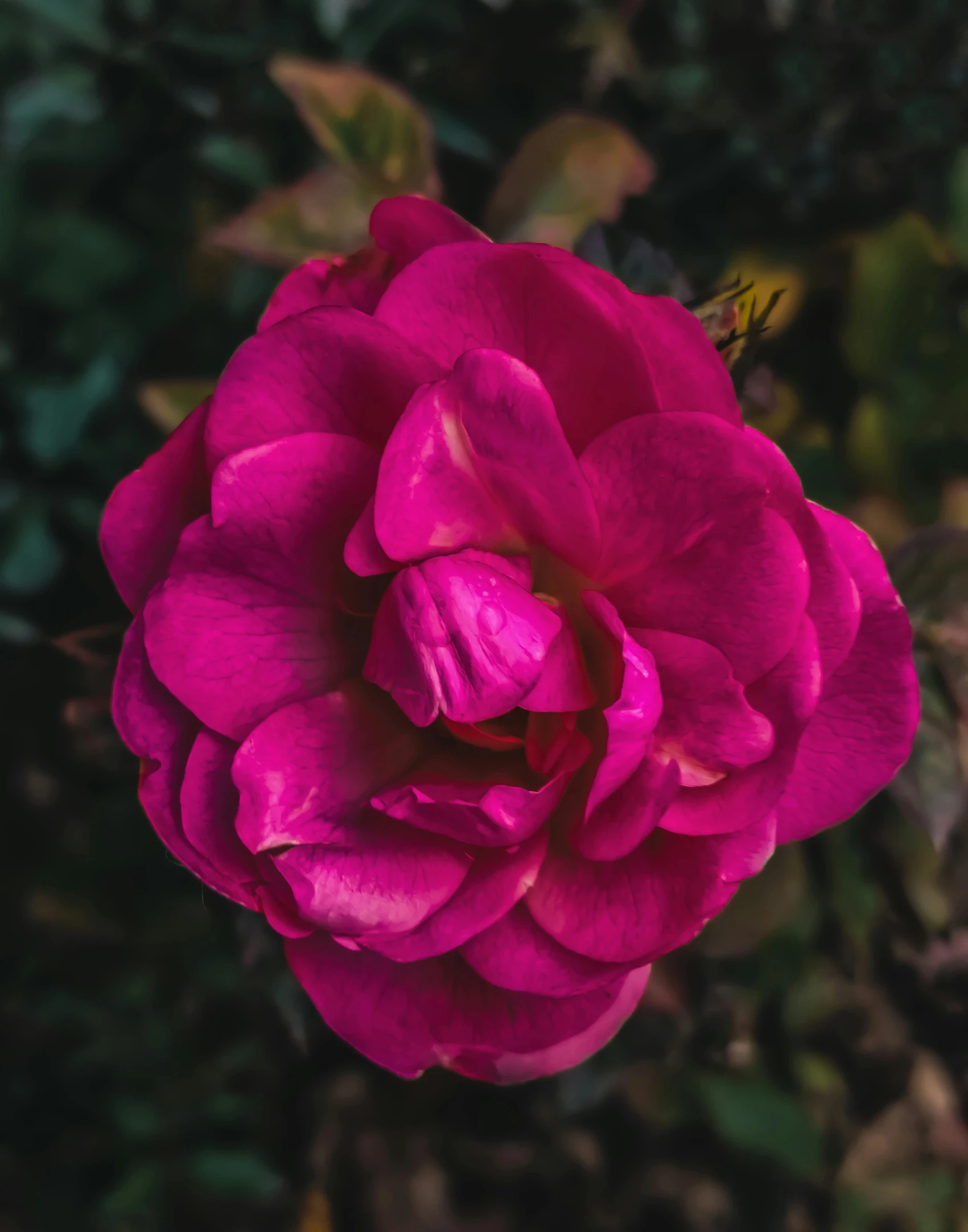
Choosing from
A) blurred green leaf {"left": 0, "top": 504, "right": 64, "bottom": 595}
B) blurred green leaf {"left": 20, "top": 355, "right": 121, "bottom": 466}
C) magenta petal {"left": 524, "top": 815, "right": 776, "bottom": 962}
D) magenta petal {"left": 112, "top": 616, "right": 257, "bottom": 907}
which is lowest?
blurred green leaf {"left": 0, "top": 504, "right": 64, "bottom": 595}

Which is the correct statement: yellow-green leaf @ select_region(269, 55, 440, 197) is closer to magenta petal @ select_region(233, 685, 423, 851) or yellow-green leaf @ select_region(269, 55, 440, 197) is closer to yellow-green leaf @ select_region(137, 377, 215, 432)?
yellow-green leaf @ select_region(137, 377, 215, 432)

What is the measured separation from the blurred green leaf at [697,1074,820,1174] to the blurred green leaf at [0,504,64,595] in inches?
21.9

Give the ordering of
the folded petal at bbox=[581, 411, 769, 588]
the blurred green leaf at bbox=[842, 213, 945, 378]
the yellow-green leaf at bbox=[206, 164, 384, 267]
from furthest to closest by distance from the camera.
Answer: the blurred green leaf at bbox=[842, 213, 945, 378] → the yellow-green leaf at bbox=[206, 164, 384, 267] → the folded petal at bbox=[581, 411, 769, 588]

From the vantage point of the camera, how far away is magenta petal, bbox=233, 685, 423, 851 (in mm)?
344

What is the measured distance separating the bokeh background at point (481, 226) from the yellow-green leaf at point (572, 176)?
4cm

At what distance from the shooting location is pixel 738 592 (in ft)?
1.08

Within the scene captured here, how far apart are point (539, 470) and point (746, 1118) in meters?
0.52

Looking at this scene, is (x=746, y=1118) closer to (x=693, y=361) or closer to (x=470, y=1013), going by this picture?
(x=470, y=1013)

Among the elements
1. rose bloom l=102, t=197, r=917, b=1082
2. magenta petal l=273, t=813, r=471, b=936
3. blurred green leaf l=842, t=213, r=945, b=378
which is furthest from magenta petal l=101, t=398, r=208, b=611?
blurred green leaf l=842, t=213, r=945, b=378

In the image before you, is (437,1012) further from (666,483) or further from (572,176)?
(572,176)

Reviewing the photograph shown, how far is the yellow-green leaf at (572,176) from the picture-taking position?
0.55 metres

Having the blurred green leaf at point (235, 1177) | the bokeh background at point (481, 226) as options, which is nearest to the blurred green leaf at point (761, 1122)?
the bokeh background at point (481, 226)

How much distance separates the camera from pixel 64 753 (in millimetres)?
737

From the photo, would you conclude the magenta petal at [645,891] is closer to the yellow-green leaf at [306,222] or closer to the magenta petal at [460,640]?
the magenta petal at [460,640]
